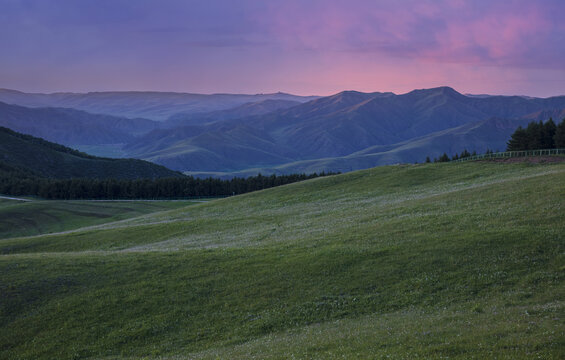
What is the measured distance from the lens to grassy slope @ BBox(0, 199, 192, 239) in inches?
3553

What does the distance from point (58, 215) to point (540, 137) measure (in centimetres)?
11007

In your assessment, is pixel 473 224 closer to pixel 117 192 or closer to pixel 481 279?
pixel 481 279

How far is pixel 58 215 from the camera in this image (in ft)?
331

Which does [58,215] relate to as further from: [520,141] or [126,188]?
[520,141]

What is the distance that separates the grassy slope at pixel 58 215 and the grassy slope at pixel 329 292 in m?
60.4

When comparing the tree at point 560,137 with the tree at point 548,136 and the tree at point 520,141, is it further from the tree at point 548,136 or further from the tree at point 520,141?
the tree at point 520,141

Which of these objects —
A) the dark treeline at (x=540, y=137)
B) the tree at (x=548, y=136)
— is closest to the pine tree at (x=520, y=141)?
the dark treeline at (x=540, y=137)

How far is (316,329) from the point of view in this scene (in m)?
21.3

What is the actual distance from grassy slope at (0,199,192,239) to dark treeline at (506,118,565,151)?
89.6 meters

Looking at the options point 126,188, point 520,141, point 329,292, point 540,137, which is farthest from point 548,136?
point 126,188

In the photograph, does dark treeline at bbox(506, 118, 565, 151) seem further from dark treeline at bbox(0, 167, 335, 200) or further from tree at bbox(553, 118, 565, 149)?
dark treeline at bbox(0, 167, 335, 200)

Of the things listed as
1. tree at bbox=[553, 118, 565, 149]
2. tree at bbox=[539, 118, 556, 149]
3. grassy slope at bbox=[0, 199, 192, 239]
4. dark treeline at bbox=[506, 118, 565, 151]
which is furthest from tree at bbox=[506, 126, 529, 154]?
grassy slope at bbox=[0, 199, 192, 239]

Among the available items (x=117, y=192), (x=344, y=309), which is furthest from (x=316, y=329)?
(x=117, y=192)

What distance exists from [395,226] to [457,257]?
33.6 ft
